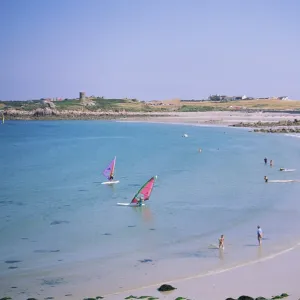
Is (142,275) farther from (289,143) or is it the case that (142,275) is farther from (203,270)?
(289,143)

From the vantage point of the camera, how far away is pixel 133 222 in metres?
21.5

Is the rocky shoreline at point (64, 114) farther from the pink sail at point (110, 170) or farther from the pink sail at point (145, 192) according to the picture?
the pink sail at point (145, 192)

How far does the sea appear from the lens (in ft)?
49.2

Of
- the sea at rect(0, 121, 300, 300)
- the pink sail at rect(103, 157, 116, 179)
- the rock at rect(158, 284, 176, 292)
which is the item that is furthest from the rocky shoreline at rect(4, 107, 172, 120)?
the rock at rect(158, 284, 176, 292)

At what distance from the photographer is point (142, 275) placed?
14734 mm

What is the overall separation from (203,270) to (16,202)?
1393 centimetres

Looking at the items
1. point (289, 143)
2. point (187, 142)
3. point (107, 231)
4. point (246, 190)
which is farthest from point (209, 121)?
point (107, 231)

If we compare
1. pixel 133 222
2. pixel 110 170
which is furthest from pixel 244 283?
pixel 110 170

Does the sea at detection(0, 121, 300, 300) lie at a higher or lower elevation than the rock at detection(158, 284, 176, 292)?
lower

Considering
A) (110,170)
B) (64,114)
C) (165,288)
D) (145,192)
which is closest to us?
(165,288)

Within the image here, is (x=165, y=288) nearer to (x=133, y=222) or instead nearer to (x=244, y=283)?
(x=244, y=283)

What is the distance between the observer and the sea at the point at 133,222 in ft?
49.2

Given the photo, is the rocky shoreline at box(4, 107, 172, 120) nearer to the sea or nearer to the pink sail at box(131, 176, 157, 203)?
the sea

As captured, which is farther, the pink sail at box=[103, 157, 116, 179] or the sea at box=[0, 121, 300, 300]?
the pink sail at box=[103, 157, 116, 179]
